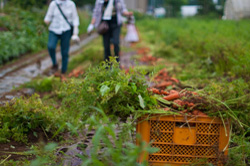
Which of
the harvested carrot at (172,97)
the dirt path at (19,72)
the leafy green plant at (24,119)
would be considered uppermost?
the harvested carrot at (172,97)

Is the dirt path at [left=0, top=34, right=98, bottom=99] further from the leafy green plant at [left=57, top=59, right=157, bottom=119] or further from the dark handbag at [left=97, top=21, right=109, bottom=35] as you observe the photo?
the leafy green plant at [left=57, top=59, right=157, bottom=119]

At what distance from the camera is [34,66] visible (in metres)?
8.37

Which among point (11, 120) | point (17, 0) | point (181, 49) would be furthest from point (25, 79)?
point (17, 0)

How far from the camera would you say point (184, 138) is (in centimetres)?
289

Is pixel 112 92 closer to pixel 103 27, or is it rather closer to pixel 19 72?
pixel 103 27

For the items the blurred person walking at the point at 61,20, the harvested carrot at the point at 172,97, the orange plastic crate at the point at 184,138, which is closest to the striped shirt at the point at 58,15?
the blurred person walking at the point at 61,20

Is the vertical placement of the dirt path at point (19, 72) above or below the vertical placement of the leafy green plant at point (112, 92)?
below

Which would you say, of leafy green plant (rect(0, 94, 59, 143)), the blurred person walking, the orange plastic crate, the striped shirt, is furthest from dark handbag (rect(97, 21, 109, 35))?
the orange plastic crate

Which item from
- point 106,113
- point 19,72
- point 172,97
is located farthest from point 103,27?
point 106,113

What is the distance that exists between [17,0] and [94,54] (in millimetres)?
8722

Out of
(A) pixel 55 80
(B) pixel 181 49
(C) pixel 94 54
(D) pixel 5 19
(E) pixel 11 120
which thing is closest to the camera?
(E) pixel 11 120

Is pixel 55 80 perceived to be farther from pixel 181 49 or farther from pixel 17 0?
pixel 17 0

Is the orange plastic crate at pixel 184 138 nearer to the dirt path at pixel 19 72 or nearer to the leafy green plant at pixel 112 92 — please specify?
the leafy green plant at pixel 112 92

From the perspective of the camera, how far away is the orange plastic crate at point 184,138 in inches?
113
